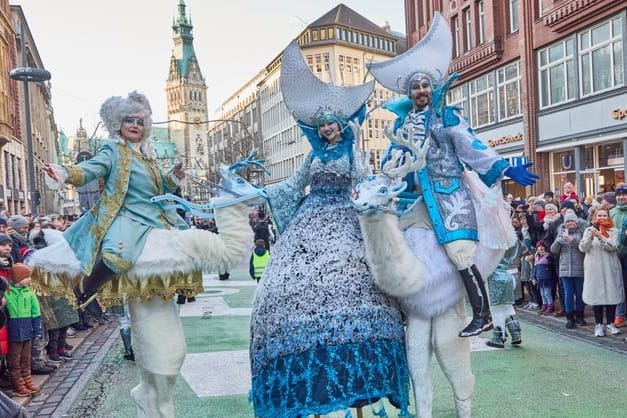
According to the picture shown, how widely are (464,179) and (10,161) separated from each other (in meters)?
28.8

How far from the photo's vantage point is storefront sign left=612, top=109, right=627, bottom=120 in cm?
1522

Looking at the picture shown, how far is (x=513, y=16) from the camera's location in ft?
69.7

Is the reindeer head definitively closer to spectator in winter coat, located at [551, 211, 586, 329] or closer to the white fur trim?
the white fur trim

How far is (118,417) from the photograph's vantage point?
4.93m

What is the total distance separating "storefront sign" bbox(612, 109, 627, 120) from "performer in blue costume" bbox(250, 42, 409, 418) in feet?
46.3

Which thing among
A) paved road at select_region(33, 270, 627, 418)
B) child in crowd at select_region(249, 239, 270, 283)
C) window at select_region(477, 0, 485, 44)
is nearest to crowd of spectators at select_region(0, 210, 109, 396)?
paved road at select_region(33, 270, 627, 418)

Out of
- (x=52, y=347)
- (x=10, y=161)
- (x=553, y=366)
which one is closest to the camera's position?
(x=553, y=366)

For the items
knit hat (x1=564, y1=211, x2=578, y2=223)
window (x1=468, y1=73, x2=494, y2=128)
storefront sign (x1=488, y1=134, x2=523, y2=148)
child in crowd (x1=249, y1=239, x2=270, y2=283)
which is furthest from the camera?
window (x1=468, y1=73, x2=494, y2=128)

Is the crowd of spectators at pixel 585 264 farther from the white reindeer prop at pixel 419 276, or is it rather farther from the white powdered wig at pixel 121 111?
the white powdered wig at pixel 121 111

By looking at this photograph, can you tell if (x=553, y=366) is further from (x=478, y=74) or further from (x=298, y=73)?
(x=478, y=74)

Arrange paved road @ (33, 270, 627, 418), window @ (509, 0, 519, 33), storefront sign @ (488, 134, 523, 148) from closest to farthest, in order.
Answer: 1. paved road @ (33, 270, 627, 418)
2. storefront sign @ (488, 134, 523, 148)
3. window @ (509, 0, 519, 33)

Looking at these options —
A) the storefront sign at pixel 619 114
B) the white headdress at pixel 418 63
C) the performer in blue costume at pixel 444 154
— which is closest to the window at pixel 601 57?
the storefront sign at pixel 619 114

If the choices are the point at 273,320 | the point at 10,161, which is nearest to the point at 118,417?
the point at 273,320

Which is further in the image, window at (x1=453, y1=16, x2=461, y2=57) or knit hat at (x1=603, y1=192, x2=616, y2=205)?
window at (x1=453, y1=16, x2=461, y2=57)
